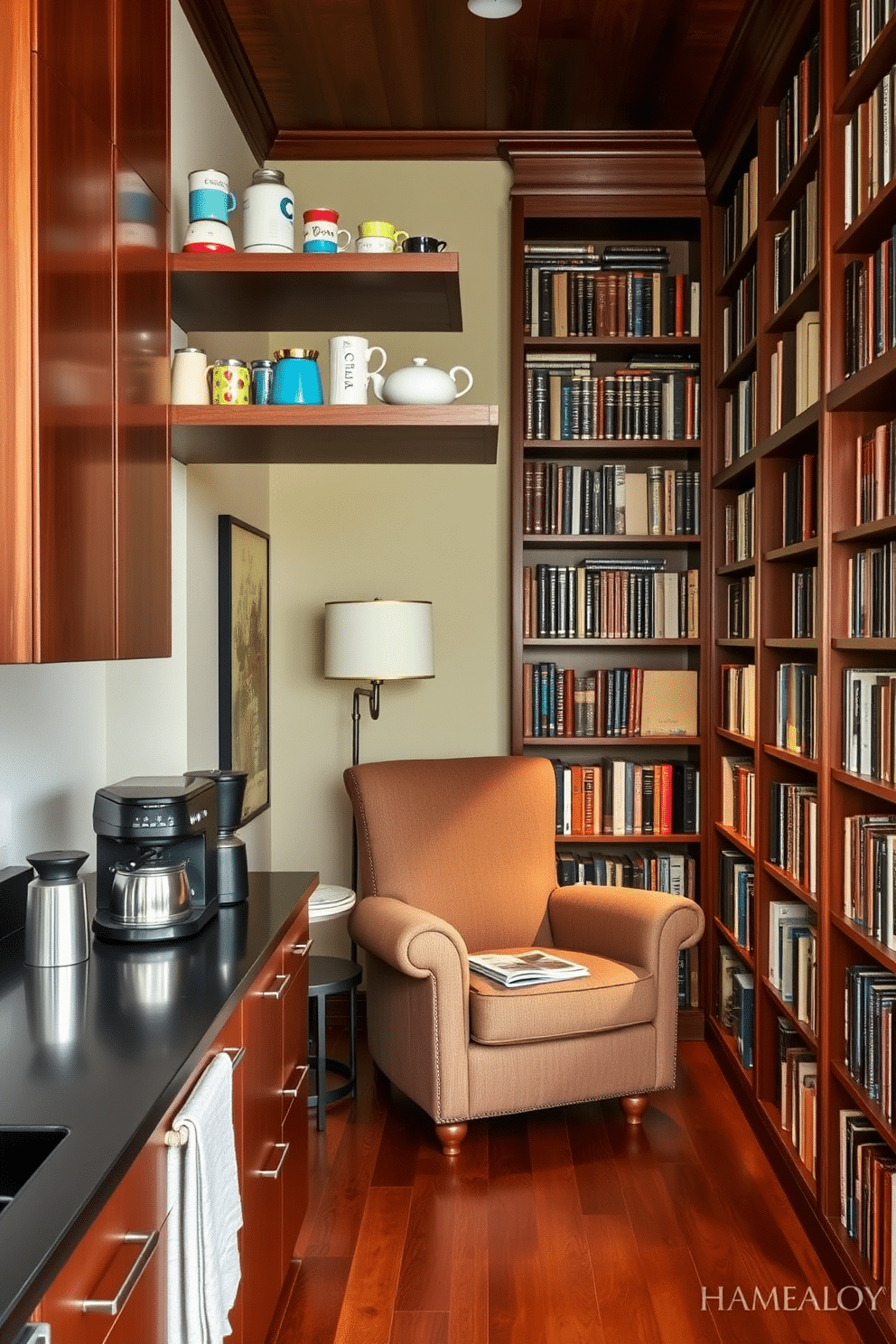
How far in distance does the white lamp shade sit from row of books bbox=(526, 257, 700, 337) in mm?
1184

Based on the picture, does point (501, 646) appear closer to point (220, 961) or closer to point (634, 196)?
point (634, 196)

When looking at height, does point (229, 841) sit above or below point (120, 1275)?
above

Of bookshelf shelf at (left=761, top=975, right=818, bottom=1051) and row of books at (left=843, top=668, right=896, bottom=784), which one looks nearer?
row of books at (left=843, top=668, right=896, bottom=784)

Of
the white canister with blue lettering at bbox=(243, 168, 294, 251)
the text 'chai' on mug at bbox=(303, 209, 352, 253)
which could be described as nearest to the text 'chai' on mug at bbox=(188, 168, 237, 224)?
the white canister with blue lettering at bbox=(243, 168, 294, 251)

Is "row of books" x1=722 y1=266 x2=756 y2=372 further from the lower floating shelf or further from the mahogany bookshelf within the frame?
the lower floating shelf

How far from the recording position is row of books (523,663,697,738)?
163 inches

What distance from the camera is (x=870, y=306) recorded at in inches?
94.5

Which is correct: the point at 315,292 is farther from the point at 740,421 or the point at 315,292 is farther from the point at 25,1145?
the point at 25,1145

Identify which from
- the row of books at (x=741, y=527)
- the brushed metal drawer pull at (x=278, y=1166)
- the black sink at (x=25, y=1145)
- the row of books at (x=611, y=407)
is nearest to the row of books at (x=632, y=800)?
the row of books at (x=741, y=527)

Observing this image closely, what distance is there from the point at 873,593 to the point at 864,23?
1155 millimetres

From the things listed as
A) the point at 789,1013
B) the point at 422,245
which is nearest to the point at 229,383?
the point at 422,245

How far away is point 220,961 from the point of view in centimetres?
201

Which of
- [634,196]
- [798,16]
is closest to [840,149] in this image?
[798,16]

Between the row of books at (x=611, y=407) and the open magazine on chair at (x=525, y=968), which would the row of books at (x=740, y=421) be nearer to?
the row of books at (x=611, y=407)
